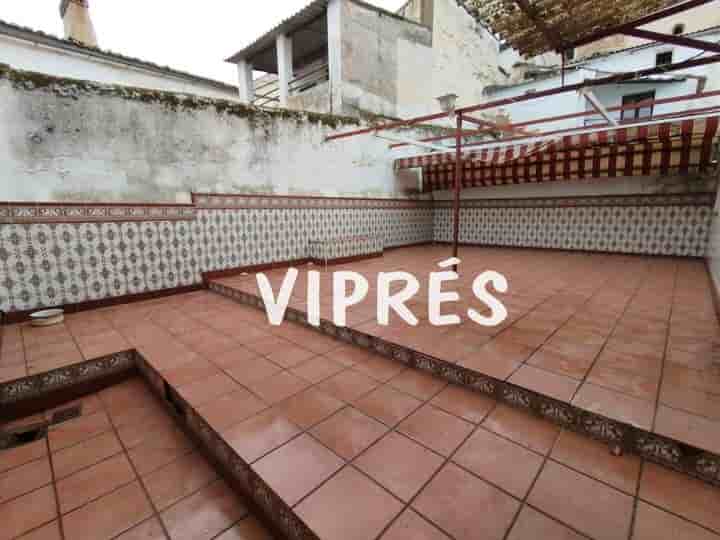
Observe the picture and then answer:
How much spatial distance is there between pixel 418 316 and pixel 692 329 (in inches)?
81.5

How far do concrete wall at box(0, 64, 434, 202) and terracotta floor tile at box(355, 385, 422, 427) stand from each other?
362 cm

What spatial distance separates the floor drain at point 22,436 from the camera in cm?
209

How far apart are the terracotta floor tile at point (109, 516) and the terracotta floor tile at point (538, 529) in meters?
1.54

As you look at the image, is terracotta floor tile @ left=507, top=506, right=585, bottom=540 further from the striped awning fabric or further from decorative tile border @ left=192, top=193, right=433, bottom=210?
the striped awning fabric

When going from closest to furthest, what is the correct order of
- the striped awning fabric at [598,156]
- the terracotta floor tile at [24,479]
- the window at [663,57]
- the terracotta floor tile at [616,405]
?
the terracotta floor tile at [616,405] < the terracotta floor tile at [24,479] < the striped awning fabric at [598,156] < the window at [663,57]

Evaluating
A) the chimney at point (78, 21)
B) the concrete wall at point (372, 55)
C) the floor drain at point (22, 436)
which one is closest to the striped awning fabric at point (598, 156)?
the concrete wall at point (372, 55)

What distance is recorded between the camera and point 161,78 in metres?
7.62

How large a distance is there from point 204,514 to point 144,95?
432 centimetres

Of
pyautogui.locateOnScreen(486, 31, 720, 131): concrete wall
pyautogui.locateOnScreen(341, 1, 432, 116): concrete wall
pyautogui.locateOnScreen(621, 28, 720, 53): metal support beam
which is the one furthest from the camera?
pyautogui.locateOnScreen(486, 31, 720, 131): concrete wall

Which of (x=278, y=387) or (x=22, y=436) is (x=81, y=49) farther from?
(x=278, y=387)

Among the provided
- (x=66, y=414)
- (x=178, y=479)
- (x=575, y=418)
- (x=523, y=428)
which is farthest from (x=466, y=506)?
(x=66, y=414)

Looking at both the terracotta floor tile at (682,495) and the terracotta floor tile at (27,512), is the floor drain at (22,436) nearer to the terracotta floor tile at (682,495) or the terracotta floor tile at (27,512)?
the terracotta floor tile at (27,512)

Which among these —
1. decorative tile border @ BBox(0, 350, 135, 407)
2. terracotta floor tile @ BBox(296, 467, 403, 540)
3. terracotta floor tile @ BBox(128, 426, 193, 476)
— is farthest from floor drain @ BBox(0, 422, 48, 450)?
terracotta floor tile @ BBox(296, 467, 403, 540)

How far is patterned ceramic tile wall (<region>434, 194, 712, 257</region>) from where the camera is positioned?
A: 5.32 m
